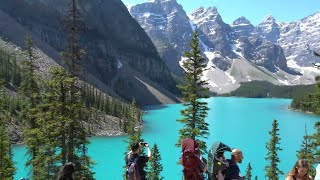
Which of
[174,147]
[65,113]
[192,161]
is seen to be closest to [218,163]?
[192,161]

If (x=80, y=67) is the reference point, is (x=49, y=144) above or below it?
below

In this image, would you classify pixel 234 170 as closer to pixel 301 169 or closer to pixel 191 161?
pixel 191 161

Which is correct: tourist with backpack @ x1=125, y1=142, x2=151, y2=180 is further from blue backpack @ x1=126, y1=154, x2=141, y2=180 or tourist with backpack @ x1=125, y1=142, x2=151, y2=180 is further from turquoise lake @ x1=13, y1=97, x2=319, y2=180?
turquoise lake @ x1=13, y1=97, x2=319, y2=180

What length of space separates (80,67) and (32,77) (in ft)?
35.6

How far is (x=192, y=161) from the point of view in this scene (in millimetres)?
9703

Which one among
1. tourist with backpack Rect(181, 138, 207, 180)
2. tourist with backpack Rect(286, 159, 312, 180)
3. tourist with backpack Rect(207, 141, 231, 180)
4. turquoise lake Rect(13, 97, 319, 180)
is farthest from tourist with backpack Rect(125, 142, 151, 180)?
turquoise lake Rect(13, 97, 319, 180)

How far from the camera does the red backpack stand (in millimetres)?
9688

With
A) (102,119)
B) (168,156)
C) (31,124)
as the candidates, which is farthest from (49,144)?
(102,119)

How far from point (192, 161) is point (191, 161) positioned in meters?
0.03

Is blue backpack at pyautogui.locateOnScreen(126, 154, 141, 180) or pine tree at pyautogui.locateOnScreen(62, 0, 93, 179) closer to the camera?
blue backpack at pyautogui.locateOnScreen(126, 154, 141, 180)

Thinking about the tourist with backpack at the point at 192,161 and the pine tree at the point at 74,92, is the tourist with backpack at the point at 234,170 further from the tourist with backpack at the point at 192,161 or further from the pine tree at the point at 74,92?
the pine tree at the point at 74,92

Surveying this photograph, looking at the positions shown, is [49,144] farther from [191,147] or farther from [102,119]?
[102,119]

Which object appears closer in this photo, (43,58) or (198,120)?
(198,120)

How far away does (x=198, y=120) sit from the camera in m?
28.5
